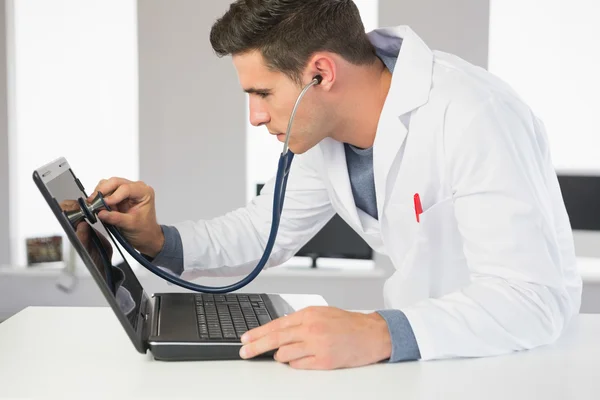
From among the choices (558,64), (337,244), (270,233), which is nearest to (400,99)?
(270,233)

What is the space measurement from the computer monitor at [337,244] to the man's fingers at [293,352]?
3.17 m

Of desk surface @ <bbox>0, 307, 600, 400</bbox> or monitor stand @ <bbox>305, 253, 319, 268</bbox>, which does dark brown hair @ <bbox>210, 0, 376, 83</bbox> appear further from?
monitor stand @ <bbox>305, 253, 319, 268</bbox>

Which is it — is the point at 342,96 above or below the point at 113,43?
below

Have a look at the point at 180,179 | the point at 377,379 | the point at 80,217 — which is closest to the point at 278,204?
the point at 80,217

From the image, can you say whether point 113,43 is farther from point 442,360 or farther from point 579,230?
point 442,360

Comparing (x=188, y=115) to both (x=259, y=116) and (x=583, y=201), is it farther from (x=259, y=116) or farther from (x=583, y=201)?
(x=259, y=116)

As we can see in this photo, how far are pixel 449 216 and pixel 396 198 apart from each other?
111 millimetres

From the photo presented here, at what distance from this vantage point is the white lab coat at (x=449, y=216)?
114 cm

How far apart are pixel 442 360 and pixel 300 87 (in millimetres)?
577

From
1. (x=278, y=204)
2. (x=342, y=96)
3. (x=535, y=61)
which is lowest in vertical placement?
(x=278, y=204)

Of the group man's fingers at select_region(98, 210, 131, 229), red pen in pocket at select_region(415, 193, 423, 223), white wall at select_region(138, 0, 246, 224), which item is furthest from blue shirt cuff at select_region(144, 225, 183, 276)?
white wall at select_region(138, 0, 246, 224)

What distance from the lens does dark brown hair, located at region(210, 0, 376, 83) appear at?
143 cm

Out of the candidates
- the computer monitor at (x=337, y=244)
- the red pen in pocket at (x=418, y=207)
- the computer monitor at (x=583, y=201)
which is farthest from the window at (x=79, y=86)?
the red pen in pocket at (x=418, y=207)

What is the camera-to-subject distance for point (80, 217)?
1.20 m
